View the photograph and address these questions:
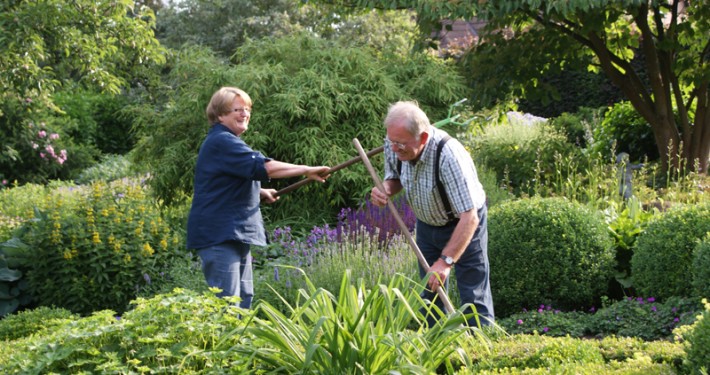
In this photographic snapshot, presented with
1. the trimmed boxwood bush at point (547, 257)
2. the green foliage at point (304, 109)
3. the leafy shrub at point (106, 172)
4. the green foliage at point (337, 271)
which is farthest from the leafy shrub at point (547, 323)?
the leafy shrub at point (106, 172)

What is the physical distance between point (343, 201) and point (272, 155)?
33.4 inches

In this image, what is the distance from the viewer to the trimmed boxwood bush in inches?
240

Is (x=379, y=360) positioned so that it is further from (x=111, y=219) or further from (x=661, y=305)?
(x=111, y=219)

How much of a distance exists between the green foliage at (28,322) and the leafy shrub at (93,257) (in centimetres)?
48

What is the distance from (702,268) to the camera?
5.31 meters

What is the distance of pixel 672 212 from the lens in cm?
598

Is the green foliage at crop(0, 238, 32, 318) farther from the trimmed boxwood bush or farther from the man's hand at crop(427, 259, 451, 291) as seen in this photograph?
the man's hand at crop(427, 259, 451, 291)

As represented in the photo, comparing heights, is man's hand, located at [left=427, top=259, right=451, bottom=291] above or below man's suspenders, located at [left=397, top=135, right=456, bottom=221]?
below

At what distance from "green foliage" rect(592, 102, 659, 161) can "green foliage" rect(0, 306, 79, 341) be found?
703 cm

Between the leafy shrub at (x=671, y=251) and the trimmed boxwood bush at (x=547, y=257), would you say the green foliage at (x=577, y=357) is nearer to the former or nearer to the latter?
the leafy shrub at (x=671, y=251)

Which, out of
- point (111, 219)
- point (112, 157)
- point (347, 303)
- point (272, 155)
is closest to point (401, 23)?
point (112, 157)

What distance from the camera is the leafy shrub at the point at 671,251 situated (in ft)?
18.8

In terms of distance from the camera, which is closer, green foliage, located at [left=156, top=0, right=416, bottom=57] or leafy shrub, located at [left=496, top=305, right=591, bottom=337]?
leafy shrub, located at [left=496, top=305, right=591, bottom=337]

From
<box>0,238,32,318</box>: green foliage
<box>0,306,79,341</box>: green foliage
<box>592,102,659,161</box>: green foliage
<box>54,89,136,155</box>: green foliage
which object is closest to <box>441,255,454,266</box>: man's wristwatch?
<box>0,306,79,341</box>: green foliage
